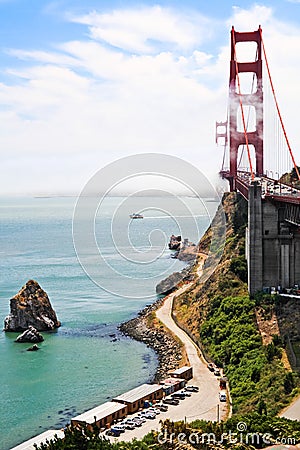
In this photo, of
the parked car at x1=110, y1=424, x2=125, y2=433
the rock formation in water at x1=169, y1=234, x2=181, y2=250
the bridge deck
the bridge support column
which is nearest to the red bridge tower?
the bridge deck

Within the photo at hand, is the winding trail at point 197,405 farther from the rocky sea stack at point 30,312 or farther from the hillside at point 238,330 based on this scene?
the rocky sea stack at point 30,312

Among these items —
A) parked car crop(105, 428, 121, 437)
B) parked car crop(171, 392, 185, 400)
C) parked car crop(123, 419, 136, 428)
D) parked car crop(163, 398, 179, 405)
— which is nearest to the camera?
parked car crop(105, 428, 121, 437)

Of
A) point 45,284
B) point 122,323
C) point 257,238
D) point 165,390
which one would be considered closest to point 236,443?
point 165,390

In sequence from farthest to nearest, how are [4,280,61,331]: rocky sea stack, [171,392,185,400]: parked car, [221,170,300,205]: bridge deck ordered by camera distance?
1. [4,280,61,331]: rocky sea stack
2. [221,170,300,205]: bridge deck
3. [171,392,185,400]: parked car

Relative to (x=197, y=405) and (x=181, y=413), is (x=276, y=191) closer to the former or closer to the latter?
(x=197, y=405)

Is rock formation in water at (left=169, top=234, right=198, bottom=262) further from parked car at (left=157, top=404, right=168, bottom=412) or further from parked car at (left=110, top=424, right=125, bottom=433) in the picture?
parked car at (left=110, top=424, right=125, bottom=433)
